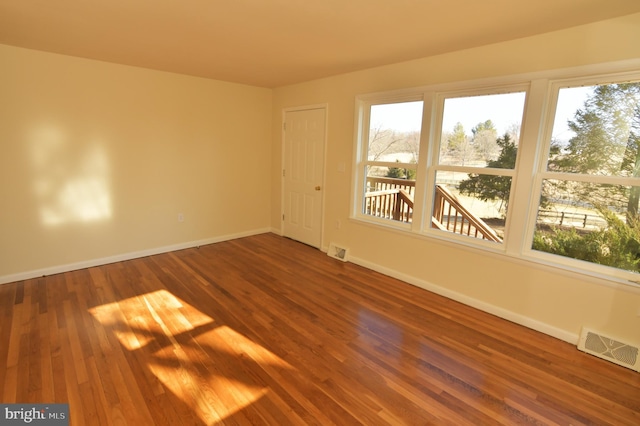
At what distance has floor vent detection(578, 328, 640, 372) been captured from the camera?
2.18m

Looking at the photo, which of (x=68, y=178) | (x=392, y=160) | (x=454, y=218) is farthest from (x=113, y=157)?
Answer: (x=454, y=218)

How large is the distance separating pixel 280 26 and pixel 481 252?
260 cm

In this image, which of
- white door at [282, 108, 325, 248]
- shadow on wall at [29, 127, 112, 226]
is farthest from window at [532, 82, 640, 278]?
shadow on wall at [29, 127, 112, 226]

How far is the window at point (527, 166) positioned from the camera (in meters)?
2.25

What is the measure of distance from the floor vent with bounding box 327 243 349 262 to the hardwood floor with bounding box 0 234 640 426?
31.3 inches

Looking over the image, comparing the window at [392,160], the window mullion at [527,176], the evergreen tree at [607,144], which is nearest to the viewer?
the evergreen tree at [607,144]

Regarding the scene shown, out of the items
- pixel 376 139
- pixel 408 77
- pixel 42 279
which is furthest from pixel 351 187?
pixel 42 279

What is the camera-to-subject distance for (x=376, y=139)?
12.3ft

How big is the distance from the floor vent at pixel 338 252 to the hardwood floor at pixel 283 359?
796mm

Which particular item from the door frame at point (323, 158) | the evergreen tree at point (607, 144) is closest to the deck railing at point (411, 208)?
the door frame at point (323, 158)

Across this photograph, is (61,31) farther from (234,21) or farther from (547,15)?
(547,15)

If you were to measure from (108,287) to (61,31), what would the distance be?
92.3 inches

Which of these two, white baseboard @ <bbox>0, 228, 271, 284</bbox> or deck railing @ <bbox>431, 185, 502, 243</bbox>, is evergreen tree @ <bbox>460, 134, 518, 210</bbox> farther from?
A: white baseboard @ <bbox>0, 228, 271, 284</bbox>

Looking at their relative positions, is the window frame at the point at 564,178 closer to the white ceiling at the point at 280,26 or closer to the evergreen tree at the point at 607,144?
the evergreen tree at the point at 607,144
